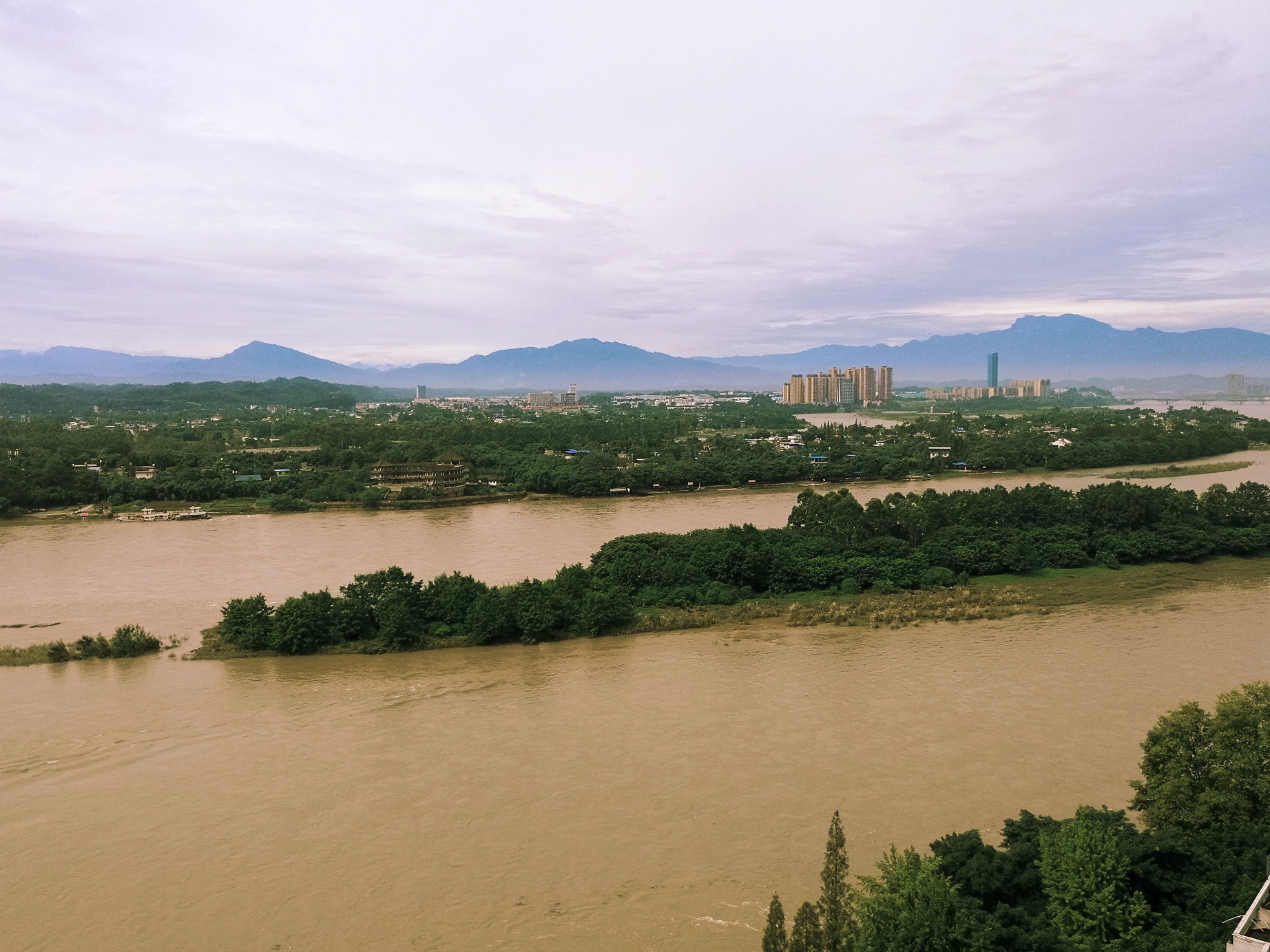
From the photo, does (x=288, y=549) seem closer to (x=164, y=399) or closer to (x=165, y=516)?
(x=165, y=516)

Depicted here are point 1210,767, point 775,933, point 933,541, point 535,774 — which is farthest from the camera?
point 933,541

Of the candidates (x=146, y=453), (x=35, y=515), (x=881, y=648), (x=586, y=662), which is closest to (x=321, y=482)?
(x=35, y=515)

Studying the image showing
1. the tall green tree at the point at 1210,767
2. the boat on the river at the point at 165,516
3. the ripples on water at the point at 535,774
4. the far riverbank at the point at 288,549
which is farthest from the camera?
the boat on the river at the point at 165,516

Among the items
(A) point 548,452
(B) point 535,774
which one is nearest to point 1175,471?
(A) point 548,452

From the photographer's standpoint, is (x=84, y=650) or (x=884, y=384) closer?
(x=84, y=650)

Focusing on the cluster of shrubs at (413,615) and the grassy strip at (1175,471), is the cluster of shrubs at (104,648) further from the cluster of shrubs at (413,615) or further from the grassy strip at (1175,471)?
the grassy strip at (1175,471)

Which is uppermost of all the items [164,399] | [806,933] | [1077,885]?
[164,399]

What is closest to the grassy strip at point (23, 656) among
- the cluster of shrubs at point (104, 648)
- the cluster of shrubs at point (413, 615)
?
the cluster of shrubs at point (104, 648)

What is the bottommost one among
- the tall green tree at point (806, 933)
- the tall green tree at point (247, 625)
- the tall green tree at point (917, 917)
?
the tall green tree at point (806, 933)
